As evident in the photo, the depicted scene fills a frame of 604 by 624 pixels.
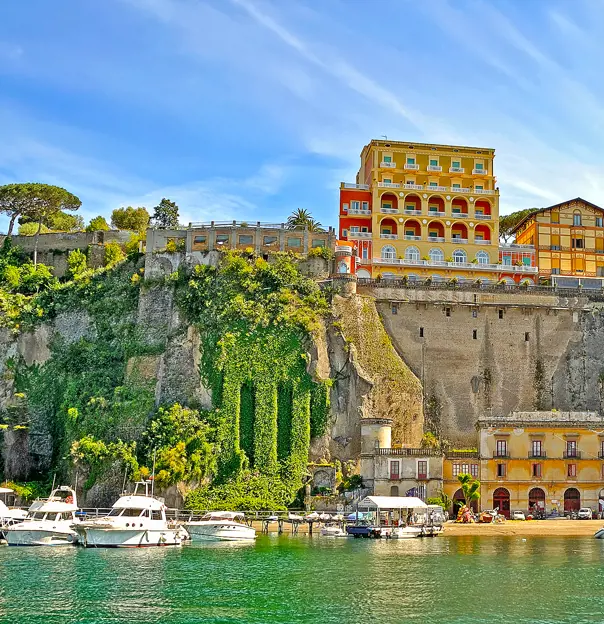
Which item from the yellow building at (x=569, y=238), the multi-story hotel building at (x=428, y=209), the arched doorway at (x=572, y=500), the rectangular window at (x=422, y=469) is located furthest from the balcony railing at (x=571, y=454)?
the yellow building at (x=569, y=238)

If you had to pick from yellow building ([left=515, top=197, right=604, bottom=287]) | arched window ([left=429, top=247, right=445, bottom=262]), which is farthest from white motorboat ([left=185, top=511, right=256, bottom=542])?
yellow building ([left=515, top=197, right=604, bottom=287])

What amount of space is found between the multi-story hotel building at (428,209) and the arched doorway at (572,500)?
2050 centimetres

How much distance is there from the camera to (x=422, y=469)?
61719 mm

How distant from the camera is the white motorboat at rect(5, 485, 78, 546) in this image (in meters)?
52.6

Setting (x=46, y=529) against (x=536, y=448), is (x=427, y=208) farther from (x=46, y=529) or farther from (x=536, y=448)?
(x=46, y=529)

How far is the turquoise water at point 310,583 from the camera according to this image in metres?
32.9

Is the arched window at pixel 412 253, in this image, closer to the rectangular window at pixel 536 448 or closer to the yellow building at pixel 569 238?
the yellow building at pixel 569 238

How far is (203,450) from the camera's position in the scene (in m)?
61.8

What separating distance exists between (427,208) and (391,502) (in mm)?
31627

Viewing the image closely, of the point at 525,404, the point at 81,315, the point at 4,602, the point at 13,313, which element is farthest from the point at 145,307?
the point at 4,602

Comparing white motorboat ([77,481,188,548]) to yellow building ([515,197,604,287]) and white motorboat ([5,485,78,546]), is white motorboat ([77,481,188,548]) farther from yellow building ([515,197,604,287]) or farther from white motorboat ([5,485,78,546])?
yellow building ([515,197,604,287])

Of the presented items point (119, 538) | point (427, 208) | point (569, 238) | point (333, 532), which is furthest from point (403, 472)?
point (569, 238)

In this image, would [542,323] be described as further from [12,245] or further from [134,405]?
[12,245]

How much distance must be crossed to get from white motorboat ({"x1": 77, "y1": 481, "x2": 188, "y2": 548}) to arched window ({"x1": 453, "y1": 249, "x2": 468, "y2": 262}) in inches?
1437
